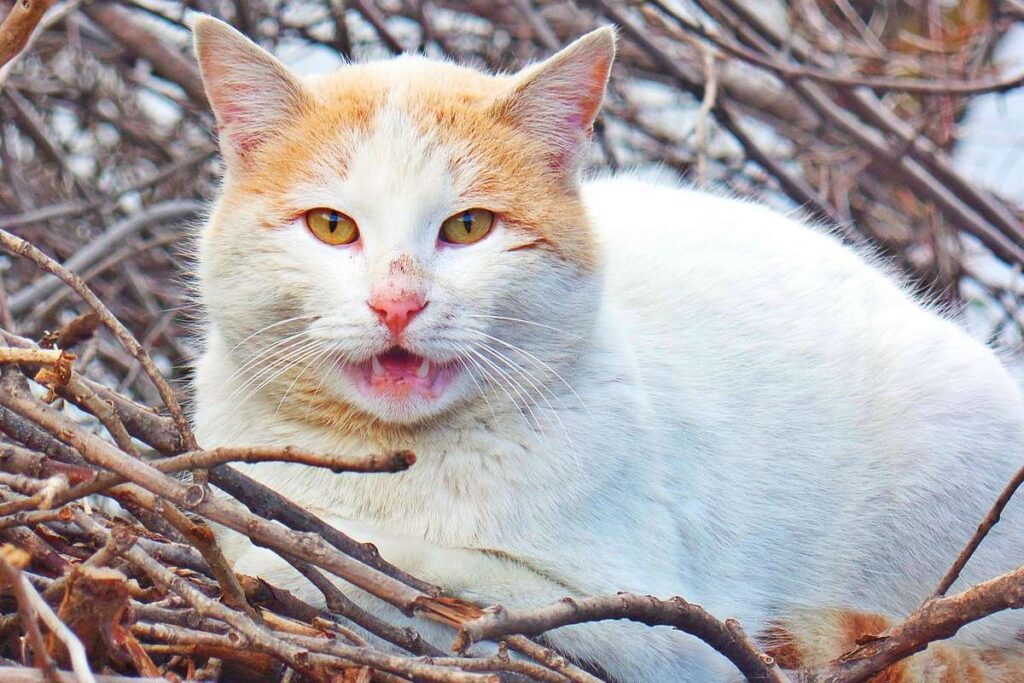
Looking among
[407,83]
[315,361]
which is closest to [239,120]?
[407,83]

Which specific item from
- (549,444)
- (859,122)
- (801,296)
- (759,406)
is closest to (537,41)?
(859,122)

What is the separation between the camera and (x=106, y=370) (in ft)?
12.2

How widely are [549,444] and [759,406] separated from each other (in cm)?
66

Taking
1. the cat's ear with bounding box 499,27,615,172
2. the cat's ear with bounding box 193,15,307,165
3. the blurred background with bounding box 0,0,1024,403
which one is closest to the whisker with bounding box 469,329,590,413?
the cat's ear with bounding box 499,27,615,172

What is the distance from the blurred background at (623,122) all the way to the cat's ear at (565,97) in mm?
1201

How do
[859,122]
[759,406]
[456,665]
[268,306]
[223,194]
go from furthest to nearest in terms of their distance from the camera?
[859,122] → [759,406] → [223,194] → [268,306] → [456,665]

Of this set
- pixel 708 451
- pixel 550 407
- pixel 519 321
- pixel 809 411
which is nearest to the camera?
pixel 519 321

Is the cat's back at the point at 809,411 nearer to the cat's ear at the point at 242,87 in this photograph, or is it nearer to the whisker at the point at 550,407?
the whisker at the point at 550,407

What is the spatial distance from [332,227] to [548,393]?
1.70 ft

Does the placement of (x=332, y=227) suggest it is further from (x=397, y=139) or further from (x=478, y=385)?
(x=478, y=385)

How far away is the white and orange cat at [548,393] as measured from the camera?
7.48 ft

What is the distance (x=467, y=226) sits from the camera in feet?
7.75

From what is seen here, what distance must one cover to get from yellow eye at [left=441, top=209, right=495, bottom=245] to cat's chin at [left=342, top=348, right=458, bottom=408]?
23 cm

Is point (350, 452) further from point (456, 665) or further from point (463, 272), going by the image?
point (456, 665)
